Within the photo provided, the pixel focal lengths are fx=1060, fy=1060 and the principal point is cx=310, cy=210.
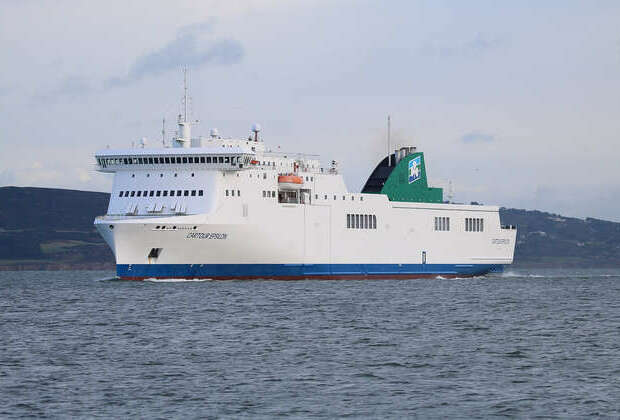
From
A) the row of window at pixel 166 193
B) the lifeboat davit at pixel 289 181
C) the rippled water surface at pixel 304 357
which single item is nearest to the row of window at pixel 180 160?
→ the row of window at pixel 166 193

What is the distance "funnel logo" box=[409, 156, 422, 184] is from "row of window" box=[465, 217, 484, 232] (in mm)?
5844

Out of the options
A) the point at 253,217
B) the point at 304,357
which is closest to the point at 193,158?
the point at 253,217

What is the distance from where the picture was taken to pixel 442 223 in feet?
258

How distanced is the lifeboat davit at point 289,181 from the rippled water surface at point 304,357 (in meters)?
15.9

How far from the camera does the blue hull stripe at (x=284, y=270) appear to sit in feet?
202

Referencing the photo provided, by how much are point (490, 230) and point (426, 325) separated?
151 feet

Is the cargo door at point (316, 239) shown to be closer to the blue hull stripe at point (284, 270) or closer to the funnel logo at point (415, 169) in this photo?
the blue hull stripe at point (284, 270)

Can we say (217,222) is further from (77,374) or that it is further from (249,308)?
(77,374)

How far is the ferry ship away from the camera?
61562 millimetres

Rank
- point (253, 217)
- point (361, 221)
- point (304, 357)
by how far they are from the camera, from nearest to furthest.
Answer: point (304, 357), point (253, 217), point (361, 221)

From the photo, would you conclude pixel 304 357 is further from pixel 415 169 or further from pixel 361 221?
pixel 415 169

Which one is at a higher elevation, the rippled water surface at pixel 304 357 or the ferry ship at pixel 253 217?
the ferry ship at pixel 253 217

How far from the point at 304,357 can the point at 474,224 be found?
176 ft

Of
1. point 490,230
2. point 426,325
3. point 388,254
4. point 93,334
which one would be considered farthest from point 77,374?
point 490,230
